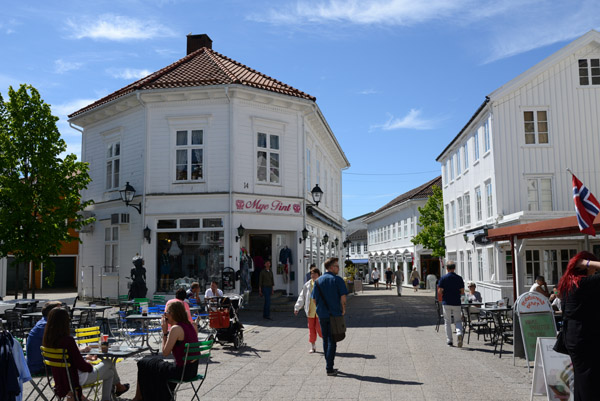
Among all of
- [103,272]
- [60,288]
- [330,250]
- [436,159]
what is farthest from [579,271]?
[60,288]

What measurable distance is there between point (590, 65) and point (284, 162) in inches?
600

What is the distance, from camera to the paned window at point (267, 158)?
20.0 meters

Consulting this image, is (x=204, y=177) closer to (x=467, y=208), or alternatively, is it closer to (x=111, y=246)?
(x=111, y=246)

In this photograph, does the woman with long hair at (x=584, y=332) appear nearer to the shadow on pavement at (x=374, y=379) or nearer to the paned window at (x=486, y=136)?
the shadow on pavement at (x=374, y=379)

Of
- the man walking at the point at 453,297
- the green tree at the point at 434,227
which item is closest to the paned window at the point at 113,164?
→ the man walking at the point at 453,297

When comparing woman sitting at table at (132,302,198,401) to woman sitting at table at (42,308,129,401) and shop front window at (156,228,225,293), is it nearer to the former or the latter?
woman sitting at table at (42,308,129,401)

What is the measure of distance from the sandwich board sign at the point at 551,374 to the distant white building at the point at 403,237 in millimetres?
36201

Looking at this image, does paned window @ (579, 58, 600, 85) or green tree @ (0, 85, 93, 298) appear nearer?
green tree @ (0, 85, 93, 298)

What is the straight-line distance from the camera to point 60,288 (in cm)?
3875

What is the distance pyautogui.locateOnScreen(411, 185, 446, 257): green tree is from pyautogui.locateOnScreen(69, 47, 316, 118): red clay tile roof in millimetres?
22205

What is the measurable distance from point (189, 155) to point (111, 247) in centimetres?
526

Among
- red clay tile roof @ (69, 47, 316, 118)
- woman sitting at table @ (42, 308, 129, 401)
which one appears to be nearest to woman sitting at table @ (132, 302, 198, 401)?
woman sitting at table @ (42, 308, 129, 401)

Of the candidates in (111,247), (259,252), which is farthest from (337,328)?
(111,247)

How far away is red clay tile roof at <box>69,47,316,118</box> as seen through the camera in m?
19.6
